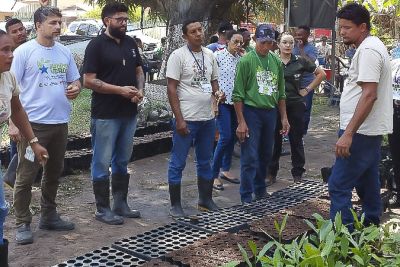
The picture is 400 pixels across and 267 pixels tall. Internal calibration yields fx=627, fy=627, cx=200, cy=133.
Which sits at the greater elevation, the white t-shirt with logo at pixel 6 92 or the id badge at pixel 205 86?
the white t-shirt with logo at pixel 6 92

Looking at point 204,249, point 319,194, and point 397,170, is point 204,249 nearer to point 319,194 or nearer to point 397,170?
point 319,194

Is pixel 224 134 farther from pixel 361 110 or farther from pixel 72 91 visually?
pixel 361 110

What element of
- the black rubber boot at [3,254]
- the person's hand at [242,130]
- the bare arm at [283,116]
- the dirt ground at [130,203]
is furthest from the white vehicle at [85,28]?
the black rubber boot at [3,254]

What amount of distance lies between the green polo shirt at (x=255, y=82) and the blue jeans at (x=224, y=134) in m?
1.17

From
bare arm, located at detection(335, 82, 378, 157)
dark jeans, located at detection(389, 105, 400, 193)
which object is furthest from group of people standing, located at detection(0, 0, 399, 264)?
dark jeans, located at detection(389, 105, 400, 193)

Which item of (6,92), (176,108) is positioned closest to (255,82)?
(176,108)

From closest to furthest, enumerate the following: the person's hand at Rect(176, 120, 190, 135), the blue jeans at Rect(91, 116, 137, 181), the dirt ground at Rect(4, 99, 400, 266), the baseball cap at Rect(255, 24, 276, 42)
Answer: the dirt ground at Rect(4, 99, 400, 266), the blue jeans at Rect(91, 116, 137, 181), the person's hand at Rect(176, 120, 190, 135), the baseball cap at Rect(255, 24, 276, 42)

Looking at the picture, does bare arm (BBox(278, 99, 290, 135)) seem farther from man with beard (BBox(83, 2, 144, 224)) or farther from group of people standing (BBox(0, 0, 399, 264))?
man with beard (BBox(83, 2, 144, 224))

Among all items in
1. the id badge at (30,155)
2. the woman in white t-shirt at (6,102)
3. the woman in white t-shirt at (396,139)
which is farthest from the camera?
the woman in white t-shirt at (396,139)

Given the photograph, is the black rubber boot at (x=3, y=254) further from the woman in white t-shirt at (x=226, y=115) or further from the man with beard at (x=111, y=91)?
the woman in white t-shirt at (x=226, y=115)

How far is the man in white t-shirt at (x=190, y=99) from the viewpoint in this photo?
5.88 m

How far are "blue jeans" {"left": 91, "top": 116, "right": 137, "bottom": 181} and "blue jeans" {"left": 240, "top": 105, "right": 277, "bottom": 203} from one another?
1.13 m

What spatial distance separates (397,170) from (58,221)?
345 cm

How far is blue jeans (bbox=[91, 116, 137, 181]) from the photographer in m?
5.74
